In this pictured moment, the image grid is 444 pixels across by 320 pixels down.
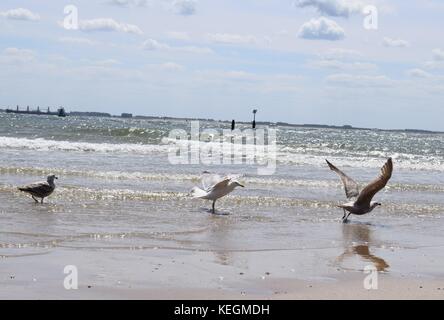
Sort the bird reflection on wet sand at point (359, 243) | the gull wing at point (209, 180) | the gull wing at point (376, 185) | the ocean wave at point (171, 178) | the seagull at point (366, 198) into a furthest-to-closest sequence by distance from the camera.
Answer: the ocean wave at point (171, 178), the gull wing at point (209, 180), the seagull at point (366, 198), the gull wing at point (376, 185), the bird reflection on wet sand at point (359, 243)

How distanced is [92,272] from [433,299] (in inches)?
130

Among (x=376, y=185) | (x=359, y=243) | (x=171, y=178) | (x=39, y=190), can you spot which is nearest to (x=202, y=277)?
(x=359, y=243)

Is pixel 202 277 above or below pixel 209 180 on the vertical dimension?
below

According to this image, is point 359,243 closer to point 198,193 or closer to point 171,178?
point 198,193

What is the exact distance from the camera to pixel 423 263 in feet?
29.3

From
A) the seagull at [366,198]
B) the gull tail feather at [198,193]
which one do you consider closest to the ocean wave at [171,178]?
the gull tail feather at [198,193]

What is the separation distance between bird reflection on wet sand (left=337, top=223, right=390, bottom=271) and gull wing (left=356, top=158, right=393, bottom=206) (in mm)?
642

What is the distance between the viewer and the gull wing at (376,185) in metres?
12.5

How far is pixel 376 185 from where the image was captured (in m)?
12.9

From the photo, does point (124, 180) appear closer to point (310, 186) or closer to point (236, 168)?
point (310, 186)

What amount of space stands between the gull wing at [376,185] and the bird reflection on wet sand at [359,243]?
0.64 metres

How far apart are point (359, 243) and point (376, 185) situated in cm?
265

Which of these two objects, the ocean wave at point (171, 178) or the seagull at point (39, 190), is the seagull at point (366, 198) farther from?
the ocean wave at point (171, 178)

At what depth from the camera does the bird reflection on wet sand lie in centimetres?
891
